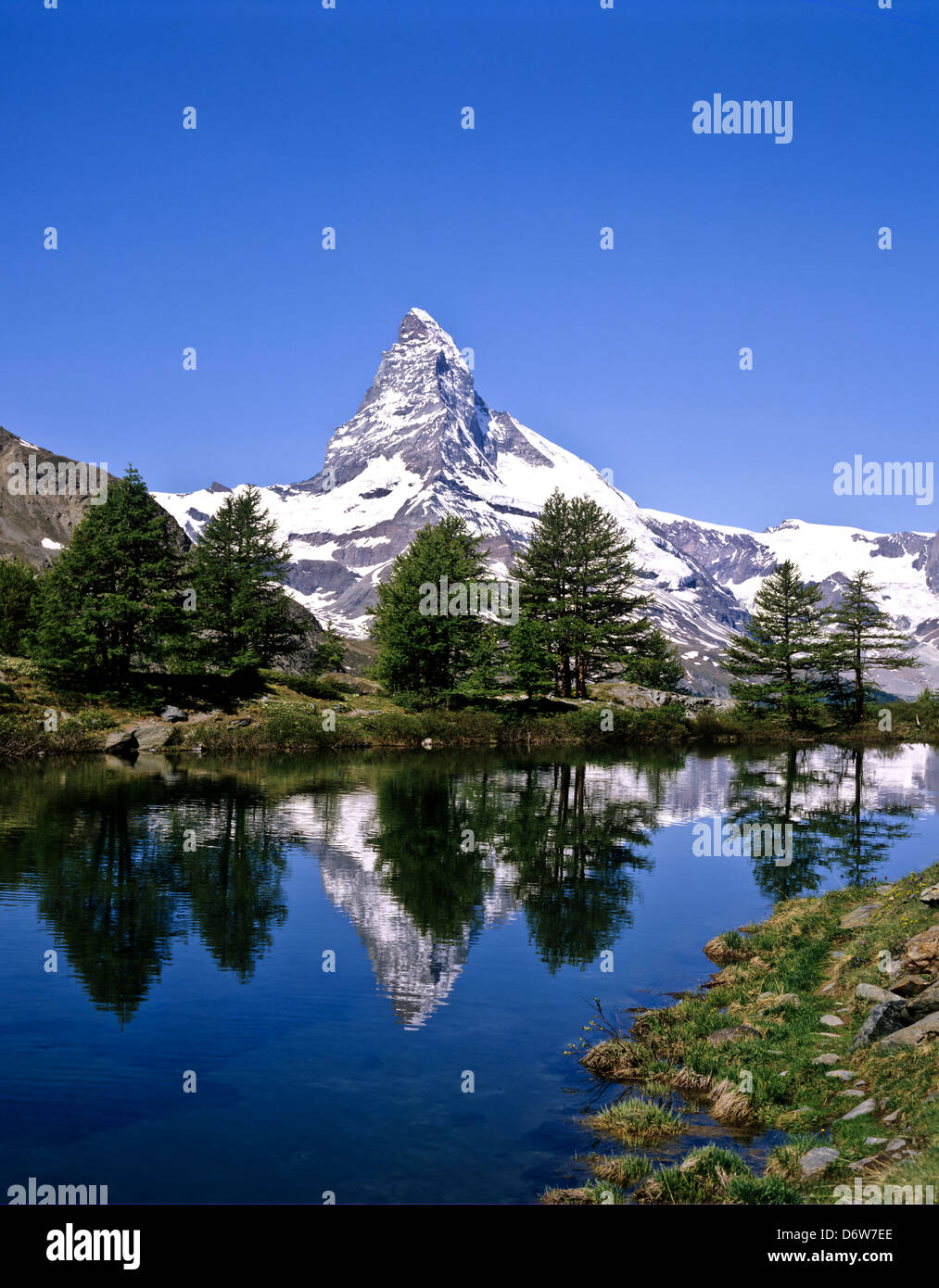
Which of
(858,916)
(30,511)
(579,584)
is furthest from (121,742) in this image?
(30,511)

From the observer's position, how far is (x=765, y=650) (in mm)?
83188

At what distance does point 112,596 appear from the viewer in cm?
5500

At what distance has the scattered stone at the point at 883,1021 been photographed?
36.8ft

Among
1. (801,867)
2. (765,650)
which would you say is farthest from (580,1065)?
(765,650)

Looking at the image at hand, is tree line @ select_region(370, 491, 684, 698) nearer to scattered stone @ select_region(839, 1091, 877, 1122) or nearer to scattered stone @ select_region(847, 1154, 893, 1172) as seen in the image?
scattered stone @ select_region(839, 1091, 877, 1122)

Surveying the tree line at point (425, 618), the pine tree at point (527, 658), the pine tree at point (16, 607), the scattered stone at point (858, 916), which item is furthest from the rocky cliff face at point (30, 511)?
the scattered stone at point (858, 916)

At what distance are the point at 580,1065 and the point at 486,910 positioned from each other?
8.18 meters

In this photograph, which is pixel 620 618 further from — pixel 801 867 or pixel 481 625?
pixel 801 867

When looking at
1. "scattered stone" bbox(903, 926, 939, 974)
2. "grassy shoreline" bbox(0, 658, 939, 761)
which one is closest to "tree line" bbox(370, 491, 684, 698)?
"grassy shoreline" bbox(0, 658, 939, 761)

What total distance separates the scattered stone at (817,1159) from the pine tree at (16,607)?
55.6 m

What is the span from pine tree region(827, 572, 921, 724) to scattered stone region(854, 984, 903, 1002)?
252 ft

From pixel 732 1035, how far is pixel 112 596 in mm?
49134

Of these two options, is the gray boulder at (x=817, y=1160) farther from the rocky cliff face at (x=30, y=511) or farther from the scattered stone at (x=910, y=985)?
the rocky cliff face at (x=30, y=511)

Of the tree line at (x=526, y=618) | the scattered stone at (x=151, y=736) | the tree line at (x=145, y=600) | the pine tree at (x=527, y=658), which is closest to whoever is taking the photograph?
the scattered stone at (x=151, y=736)
